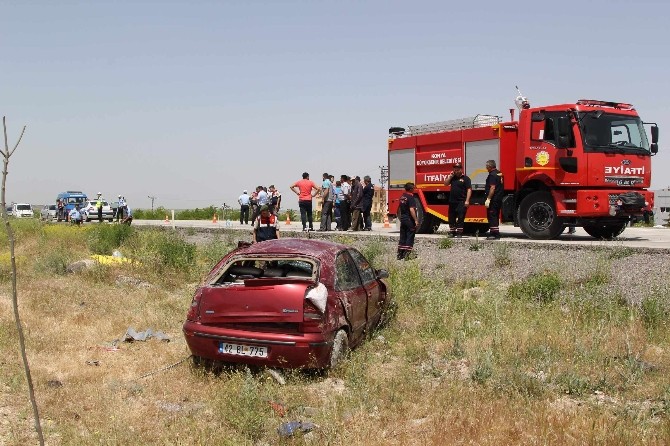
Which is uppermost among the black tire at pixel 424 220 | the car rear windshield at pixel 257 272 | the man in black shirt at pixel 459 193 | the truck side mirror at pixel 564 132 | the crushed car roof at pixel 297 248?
the truck side mirror at pixel 564 132

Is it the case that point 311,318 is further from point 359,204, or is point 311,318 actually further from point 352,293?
point 359,204

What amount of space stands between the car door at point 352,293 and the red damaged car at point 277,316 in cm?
2

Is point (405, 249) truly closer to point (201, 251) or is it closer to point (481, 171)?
point (481, 171)

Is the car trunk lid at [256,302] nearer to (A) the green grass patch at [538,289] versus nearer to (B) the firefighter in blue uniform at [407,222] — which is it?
(A) the green grass patch at [538,289]

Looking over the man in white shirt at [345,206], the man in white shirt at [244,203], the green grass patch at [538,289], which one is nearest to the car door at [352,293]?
the green grass patch at [538,289]

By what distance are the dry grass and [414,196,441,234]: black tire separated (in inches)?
337

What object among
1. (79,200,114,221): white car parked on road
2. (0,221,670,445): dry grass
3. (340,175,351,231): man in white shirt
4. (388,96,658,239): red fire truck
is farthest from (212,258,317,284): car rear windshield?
(79,200,114,221): white car parked on road

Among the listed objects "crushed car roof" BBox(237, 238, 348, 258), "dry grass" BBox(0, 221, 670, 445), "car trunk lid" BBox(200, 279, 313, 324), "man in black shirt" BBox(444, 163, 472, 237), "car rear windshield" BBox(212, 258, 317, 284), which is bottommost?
"dry grass" BBox(0, 221, 670, 445)

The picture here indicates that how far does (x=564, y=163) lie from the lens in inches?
626

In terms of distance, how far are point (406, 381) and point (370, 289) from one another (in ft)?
6.90

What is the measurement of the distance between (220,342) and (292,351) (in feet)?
2.78

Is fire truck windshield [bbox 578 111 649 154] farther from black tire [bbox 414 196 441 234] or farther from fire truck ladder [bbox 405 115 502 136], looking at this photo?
black tire [bbox 414 196 441 234]

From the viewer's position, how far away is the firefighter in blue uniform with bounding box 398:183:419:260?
14.5 metres

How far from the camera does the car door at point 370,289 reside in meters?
8.72
